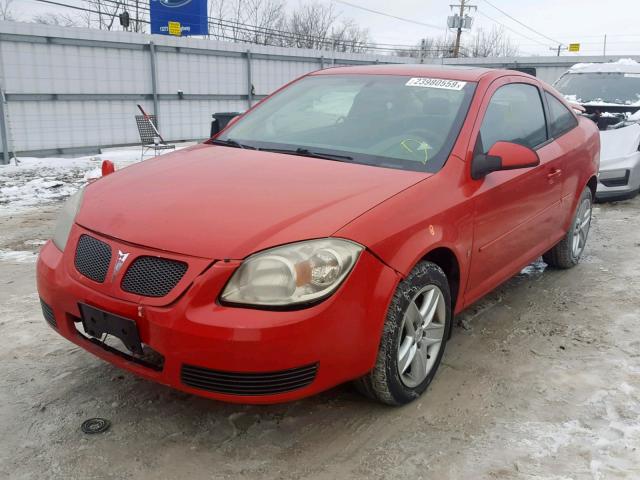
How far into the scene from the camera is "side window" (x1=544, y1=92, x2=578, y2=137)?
14.2ft

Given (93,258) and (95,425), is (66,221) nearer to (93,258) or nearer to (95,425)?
(93,258)

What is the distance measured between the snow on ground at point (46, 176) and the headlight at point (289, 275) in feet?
18.8

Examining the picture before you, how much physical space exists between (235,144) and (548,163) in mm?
2068

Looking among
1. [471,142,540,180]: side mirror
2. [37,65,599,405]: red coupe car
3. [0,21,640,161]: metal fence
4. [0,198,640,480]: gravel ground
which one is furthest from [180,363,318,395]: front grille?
[0,21,640,161]: metal fence

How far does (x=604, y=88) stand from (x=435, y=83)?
6.48 metres

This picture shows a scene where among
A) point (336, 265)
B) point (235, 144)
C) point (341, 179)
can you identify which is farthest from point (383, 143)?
point (336, 265)

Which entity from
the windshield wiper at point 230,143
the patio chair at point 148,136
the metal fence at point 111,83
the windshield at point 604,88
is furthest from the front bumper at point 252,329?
the metal fence at point 111,83

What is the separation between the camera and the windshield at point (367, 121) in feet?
10.1

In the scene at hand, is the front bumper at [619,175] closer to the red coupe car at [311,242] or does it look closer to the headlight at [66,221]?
the red coupe car at [311,242]

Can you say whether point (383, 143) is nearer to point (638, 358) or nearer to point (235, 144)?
point (235, 144)

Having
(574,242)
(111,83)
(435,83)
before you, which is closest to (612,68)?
(574,242)

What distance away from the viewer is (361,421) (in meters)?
2.67

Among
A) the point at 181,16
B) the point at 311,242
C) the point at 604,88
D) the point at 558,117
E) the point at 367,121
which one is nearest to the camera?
the point at 311,242

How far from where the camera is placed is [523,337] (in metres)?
3.61
